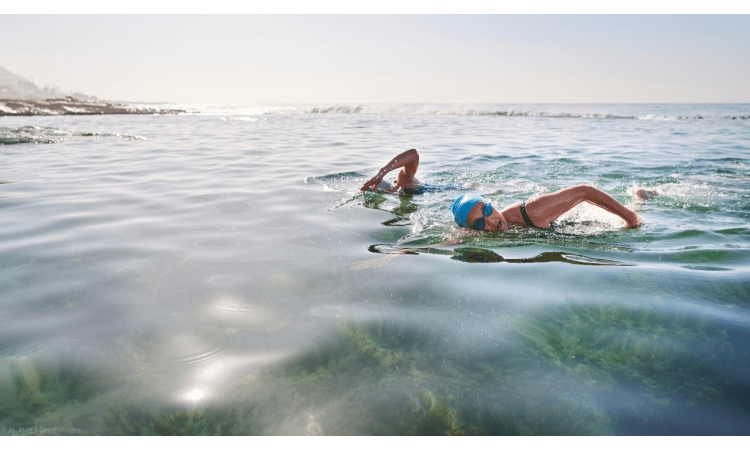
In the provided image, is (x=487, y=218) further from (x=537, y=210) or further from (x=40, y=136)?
(x=40, y=136)

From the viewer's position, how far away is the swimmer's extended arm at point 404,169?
6316 millimetres

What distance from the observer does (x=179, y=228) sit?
16.7 feet

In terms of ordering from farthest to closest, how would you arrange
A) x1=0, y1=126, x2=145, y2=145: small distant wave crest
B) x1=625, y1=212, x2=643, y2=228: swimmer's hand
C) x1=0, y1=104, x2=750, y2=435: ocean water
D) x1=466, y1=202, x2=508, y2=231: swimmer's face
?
x1=0, y1=126, x2=145, y2=145: small distant wave crest < x1=625, y1=212, x2=643, y2=228: swimmer's hand < x1=466, y1=202, x2=508, y2=231: swimmer's face < x1=0, y1=104, x2=750, y2=435: ocean water

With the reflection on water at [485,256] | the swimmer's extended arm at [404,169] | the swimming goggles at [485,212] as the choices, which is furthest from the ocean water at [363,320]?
the swimmer's extended arm at [404,169]

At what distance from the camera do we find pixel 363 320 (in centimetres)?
299

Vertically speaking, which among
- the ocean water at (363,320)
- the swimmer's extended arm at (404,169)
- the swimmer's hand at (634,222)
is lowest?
the ocean water at (363,320)

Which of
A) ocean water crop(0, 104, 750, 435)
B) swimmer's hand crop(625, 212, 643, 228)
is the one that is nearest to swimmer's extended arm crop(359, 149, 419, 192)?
ocean water crop(0, 104, 750, 435)

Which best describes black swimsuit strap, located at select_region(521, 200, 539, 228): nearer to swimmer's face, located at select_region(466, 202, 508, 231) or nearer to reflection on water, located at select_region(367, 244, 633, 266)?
swimmer's face, located at select_region(466, 202, 508, 231)

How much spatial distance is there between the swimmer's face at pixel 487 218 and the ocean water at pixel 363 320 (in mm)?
125

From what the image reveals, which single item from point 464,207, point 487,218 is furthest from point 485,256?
point 464,207

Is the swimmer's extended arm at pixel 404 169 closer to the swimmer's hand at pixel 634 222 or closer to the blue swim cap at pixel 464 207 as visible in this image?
the blue swim cap at pixel 464 207

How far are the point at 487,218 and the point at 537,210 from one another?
61cm

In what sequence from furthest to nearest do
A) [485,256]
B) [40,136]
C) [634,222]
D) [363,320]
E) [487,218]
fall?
[40,136] → [634,222] → [487,218] → [485,256] → [363,320]

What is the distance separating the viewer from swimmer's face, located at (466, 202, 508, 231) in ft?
15.9
